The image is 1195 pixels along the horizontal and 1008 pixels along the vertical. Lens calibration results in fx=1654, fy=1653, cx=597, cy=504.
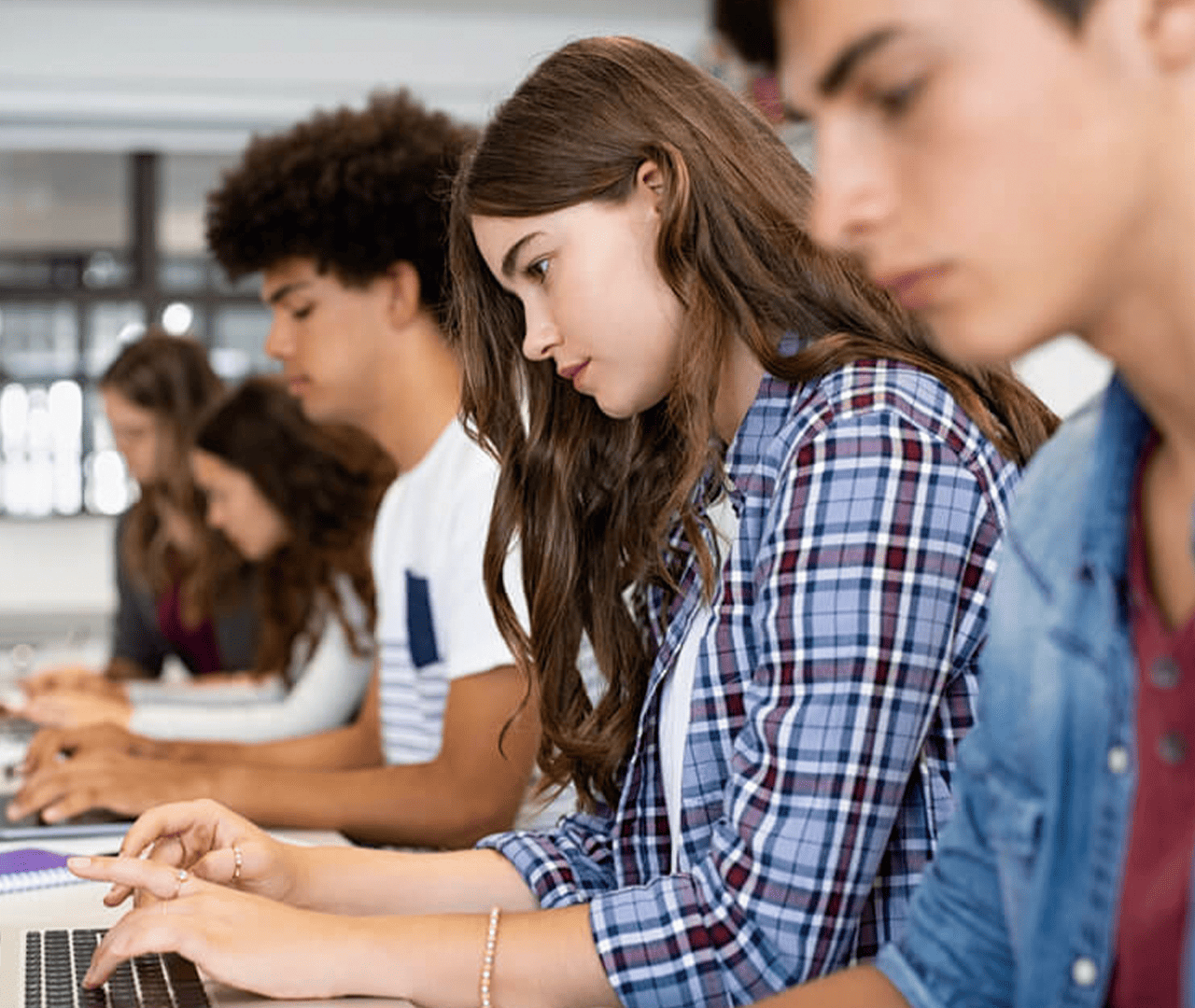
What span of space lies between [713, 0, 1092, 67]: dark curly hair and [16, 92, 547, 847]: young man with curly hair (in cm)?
102

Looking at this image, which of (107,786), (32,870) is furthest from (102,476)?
(32,870)

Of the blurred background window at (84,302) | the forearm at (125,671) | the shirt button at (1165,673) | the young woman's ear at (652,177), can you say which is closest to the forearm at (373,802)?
the young woman's ear at (652,177)

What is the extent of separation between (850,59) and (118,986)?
768 mm

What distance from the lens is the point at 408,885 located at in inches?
52.6

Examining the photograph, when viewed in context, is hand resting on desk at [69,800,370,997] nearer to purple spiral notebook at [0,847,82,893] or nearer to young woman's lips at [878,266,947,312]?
purple spiral notebook at [0,847,82,893]

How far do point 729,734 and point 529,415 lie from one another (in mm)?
397

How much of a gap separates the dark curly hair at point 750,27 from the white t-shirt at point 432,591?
1013 mm

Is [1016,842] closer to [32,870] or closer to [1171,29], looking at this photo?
[1171,29]

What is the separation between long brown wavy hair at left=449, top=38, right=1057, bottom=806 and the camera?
1.17m

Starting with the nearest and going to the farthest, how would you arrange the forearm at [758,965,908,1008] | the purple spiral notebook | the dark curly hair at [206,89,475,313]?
1. the forearm at [758,965,908,1008]
2. the purple spiral notebook
3. the dark curly hair at [206,89,475,313]

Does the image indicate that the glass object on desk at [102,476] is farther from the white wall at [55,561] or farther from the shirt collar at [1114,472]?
the shirt collar at [1114,472]

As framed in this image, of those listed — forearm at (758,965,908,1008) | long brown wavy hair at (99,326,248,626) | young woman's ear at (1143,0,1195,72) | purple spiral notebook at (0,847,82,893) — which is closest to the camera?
young woman's ear at (1143,0,1195,72)

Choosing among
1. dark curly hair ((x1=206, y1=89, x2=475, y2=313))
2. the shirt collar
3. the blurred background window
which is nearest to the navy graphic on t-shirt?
dark curly hair ((x1=206, y1=89, x2=475, y2=313))

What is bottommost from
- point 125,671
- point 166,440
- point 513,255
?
point 125,671
